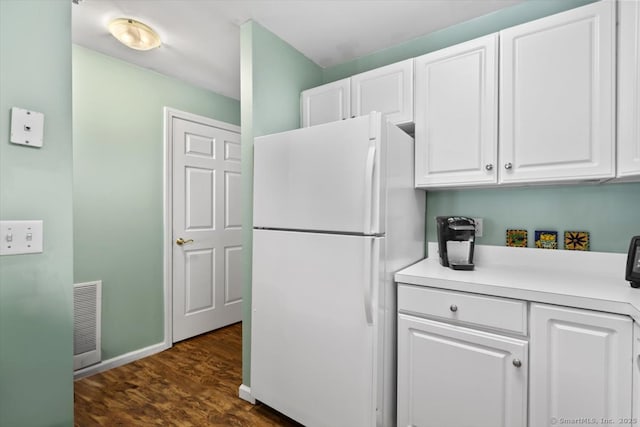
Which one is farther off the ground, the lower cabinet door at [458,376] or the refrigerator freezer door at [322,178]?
the refrigerator freezer door at [322,178]

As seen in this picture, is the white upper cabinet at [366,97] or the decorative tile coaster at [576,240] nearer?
the decorative tile coaster at [576,240]

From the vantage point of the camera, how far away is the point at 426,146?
5.70ft

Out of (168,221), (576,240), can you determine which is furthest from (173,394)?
(576,240)

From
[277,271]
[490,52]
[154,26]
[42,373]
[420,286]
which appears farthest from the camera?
[154,26]

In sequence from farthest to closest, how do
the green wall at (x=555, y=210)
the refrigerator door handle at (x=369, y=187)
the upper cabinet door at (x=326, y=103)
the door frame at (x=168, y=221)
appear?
1. the door frame at (x=168, y=221)
2. the upper cabinet door at (x=326, y=103)
3. the green wall at (x=555, y=210)
4. the refrigerator door handle at (x=369, y=187)

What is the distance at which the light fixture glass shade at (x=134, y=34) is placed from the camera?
74.5 inches

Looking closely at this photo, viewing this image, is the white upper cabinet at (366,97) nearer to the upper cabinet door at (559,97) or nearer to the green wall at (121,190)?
the upper cabinet door at (559,97)

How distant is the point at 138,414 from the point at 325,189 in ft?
5.77

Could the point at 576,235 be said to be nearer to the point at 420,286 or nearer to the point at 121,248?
the point at 420,286

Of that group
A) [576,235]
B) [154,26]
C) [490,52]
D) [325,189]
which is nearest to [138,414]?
[325,189]

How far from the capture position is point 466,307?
1.31 m

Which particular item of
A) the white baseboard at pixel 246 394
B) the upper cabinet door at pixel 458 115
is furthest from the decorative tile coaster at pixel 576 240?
the white baseboard at pixel 246 394

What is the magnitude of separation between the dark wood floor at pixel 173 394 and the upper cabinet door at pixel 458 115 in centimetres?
173

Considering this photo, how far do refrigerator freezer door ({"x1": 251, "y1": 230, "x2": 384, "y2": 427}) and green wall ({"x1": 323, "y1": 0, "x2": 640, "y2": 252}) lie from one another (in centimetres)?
85
